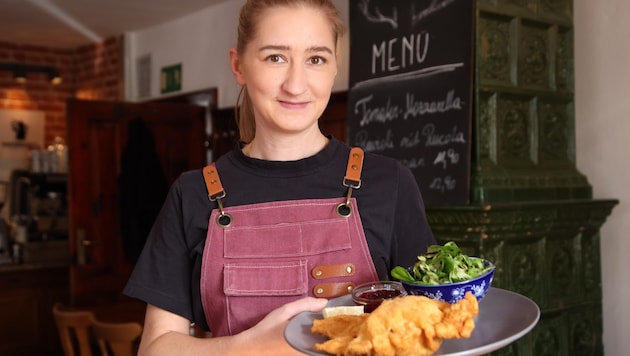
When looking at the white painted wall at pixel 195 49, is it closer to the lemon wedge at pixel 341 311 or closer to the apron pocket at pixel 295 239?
the apron pocket at pixel 295 239

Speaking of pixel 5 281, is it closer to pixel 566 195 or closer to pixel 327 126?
pixel 327 126

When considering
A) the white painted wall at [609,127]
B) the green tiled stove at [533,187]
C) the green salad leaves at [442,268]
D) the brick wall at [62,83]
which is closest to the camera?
the green salad leaves at [442,268]

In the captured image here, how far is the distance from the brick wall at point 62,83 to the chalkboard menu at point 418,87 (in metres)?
3.93

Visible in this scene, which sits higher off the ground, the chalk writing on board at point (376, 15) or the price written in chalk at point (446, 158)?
the chalk writing on board at point (376, 15)

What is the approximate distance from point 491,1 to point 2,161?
5.97m

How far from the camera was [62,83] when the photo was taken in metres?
7.57

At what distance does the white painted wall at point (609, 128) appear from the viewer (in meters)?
3.12

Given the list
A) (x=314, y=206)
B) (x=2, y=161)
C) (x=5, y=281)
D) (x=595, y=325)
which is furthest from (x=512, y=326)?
(x=2, y=161)

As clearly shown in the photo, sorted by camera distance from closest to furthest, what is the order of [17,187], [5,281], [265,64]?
1. [265,64]
2. [5,281]
3. [17,187]

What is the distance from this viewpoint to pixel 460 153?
2.99 m

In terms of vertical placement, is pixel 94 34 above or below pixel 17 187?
above

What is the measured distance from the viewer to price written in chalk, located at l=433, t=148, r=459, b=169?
3016mm

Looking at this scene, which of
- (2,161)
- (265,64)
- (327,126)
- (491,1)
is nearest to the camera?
(265,64)

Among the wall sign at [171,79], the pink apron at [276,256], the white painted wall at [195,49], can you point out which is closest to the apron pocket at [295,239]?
the pink apron at [276,256]
